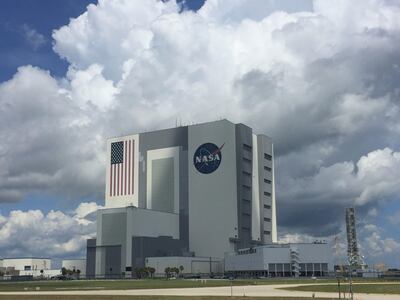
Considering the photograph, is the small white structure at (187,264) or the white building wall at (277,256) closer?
the white building wall at (277,256)

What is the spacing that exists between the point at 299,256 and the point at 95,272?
71071 millimetres

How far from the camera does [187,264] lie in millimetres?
191375

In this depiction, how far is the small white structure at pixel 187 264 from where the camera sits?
7441 inches

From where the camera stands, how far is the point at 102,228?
198750mm

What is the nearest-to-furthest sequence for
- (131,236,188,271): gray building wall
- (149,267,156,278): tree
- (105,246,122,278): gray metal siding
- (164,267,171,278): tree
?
(164,267,171,278): tree → (149,267,156,278): tree → (131,236,188,271): gray building wall → (105,246,122,278): gray metal siding

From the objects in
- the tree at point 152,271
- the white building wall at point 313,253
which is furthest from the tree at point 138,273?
the white building wall at point 313,253

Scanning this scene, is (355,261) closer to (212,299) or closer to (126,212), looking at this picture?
(212,299)

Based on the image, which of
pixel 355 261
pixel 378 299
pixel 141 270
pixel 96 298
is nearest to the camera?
pixel 355 261

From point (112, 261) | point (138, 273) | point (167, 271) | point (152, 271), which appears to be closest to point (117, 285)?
point (167, 271)

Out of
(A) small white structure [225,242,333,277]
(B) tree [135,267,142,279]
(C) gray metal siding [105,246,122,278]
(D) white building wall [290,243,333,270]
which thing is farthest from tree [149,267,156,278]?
(D) white building wall [290,243,333,270]

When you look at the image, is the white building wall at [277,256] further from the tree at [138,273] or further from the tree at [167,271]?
the tree at [138,273]

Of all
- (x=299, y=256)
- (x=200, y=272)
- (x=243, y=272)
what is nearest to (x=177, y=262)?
(x=200, y=272)

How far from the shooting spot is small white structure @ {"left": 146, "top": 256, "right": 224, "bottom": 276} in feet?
620

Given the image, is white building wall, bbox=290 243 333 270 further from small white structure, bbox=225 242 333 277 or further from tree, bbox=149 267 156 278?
tree, bbox=149 267 156 278
